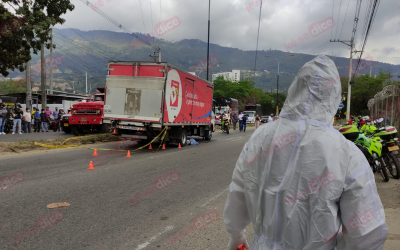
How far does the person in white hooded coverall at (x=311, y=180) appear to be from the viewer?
1.52m

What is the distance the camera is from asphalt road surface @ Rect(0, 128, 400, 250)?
3.84 meters

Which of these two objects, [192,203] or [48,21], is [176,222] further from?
[48,21]

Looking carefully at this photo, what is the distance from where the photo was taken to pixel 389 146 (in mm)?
7492

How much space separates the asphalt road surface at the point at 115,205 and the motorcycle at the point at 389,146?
36 cm

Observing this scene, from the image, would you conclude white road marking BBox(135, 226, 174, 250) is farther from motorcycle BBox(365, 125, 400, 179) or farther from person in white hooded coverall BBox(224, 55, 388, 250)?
motorcycle BBox(365, 125, 400, 179)

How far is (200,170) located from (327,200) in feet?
23.3
